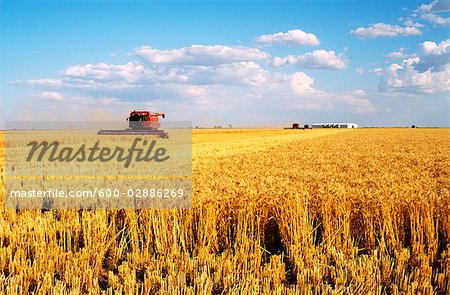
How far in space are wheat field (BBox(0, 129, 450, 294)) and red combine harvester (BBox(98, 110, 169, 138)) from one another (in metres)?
27.9

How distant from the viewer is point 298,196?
759 cm

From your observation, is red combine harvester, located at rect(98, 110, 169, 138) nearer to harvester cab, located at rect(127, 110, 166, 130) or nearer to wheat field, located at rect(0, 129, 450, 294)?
harvester cab, located at rect(127, 110, 166, 130)

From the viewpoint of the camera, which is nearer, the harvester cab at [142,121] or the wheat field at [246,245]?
the wheat field at [246,245]

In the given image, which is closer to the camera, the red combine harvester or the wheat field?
the wheat field

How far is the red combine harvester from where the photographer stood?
3606 centimetres

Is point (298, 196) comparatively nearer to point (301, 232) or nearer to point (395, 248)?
point (301, 232)

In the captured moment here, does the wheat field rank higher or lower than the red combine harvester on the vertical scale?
lower

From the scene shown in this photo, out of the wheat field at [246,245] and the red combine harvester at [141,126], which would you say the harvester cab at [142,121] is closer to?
the red combine harvester at [141,126]

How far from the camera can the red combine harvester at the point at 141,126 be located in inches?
1420

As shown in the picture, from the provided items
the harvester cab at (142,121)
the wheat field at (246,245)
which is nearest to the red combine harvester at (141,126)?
the harvester cab at (142,121)

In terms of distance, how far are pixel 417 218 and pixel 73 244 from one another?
5.38 meters

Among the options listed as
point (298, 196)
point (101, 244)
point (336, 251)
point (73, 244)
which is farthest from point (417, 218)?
point (73, 244)

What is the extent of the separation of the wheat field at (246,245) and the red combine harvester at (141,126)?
91.6 feet

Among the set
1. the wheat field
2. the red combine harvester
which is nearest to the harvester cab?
the red combine harvester
